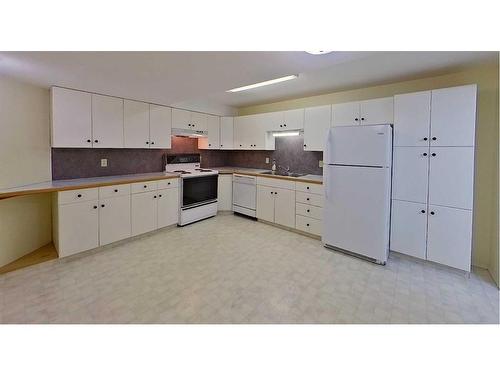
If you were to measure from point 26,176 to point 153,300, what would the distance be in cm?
223

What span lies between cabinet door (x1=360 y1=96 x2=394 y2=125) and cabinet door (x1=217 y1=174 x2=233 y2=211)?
254 cm

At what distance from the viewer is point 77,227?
287cm

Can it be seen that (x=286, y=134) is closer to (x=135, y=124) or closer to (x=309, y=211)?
(x=309, y=211)

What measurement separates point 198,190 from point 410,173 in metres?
3.08

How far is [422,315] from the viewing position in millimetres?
1961

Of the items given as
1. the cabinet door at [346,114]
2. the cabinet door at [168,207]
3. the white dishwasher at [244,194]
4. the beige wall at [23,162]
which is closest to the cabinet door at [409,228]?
the cabinet door at [346,114]

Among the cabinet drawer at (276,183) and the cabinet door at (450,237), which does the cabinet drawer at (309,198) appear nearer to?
the cabinet drawer at (276,183)

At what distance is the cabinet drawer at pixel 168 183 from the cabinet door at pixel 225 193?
0.96 meters

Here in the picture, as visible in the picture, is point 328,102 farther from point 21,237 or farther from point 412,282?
point 21,237

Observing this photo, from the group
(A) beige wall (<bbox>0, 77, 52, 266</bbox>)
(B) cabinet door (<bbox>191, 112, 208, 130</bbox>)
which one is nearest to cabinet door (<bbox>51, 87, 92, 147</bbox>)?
(A) beige wall (<bbox>0, 77, 52, 266</bbox>)

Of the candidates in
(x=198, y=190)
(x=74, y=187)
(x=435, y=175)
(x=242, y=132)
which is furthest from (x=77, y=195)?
(x=435, y=175)

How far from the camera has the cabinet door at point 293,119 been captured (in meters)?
4.00
